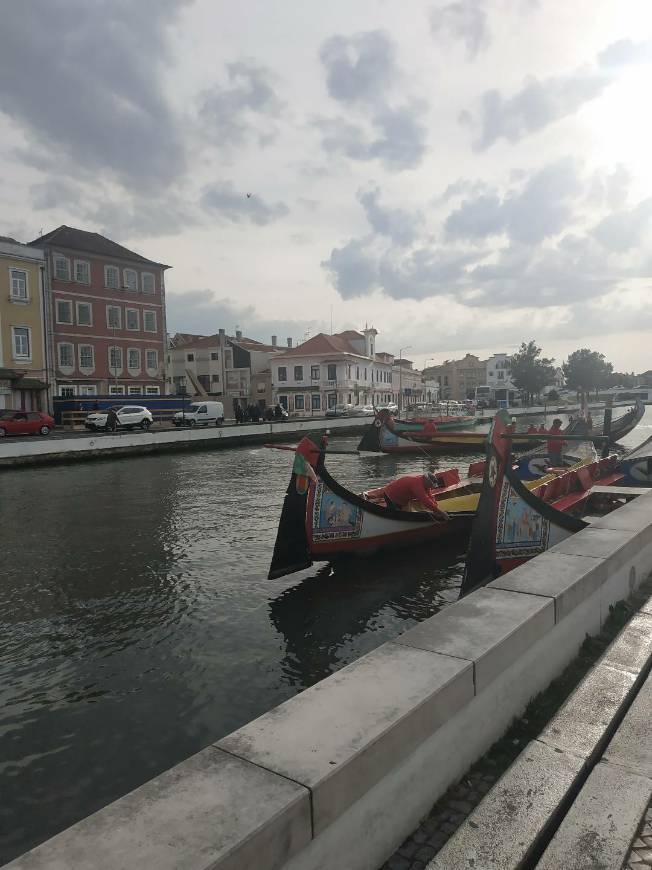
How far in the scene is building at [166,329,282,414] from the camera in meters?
67.2

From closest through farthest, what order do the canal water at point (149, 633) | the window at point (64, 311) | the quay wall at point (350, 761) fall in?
1. the quay wall at point (350, 761)
2. the canal water at point (149, 633)
3. the window at point (64, 311)

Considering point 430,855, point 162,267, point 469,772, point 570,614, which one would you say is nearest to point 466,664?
point 469,772

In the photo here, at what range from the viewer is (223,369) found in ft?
219

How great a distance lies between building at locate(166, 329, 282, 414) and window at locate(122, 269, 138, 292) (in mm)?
19223

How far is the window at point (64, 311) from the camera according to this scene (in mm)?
42500

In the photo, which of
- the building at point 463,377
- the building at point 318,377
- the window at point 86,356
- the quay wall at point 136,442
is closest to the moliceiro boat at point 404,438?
the quay wall at point 136,442

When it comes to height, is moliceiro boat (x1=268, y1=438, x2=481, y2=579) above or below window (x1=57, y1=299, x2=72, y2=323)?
below

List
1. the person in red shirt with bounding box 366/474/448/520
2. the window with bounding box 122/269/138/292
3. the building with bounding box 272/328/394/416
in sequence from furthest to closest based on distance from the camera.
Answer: the building with bounding box 272/328/394/416, the window with bounding box 122/269/138/292, the person in red shirt with bounding box 366/474/448/520

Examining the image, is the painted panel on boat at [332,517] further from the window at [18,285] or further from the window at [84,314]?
the window at [84,314]

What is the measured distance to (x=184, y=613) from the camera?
8.35 m

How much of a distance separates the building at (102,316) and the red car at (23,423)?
385 inches

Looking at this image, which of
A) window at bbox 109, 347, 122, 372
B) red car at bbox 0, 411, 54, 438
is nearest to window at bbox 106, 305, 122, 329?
window at bbox 109, 347, 122, 372

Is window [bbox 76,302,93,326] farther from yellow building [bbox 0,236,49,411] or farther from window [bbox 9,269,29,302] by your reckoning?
window [bbox 9,269,29,302]

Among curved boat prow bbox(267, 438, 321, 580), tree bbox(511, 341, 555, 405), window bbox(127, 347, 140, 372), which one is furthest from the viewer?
tree bbox(511, 341, 555, 405)
